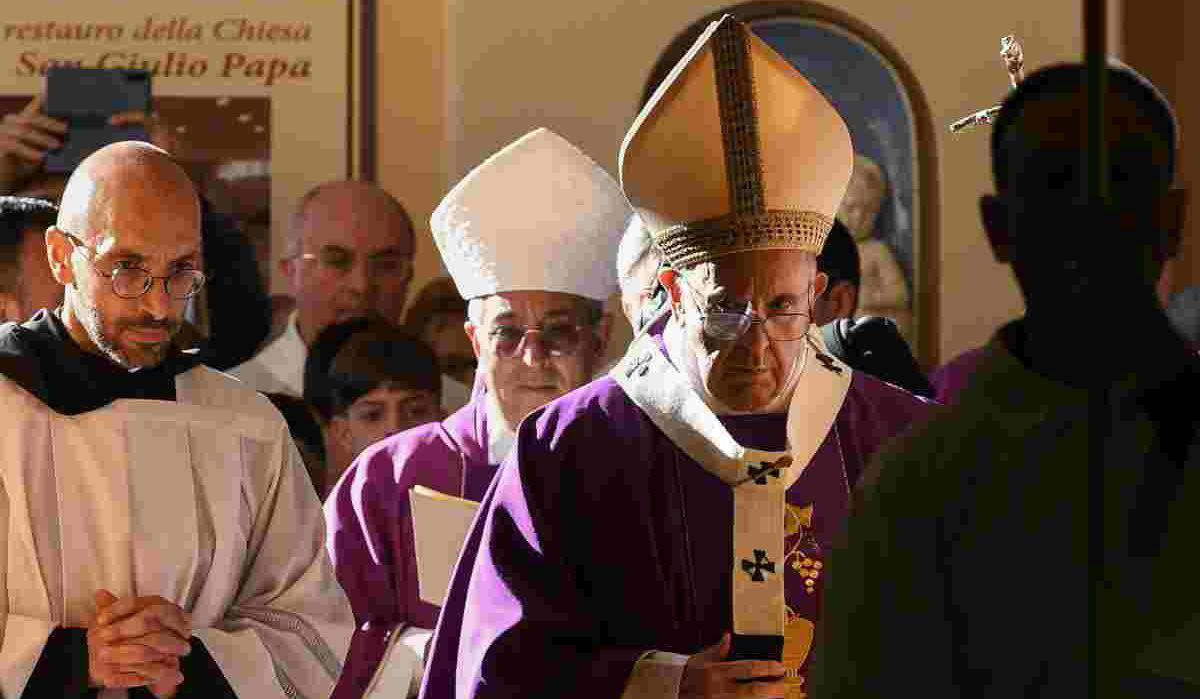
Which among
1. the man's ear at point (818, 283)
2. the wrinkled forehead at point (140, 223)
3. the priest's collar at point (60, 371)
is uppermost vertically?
the wrinkled forehead at point (140, 223)

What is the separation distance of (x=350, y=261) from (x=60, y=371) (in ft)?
9.14

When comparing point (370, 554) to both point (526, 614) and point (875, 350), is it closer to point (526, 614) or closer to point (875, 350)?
point (875, 350)

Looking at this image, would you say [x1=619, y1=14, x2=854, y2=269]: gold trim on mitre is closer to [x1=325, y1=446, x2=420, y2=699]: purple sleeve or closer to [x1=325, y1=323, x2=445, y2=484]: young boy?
[x1=325, y1=446, x2=420, y2=699]: purple sleeve

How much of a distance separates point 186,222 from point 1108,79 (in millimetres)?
2447

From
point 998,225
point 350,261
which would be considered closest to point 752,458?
point 998,225

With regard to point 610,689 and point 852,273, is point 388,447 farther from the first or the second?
point 610,689

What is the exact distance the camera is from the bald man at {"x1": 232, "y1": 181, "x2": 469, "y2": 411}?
295 inches

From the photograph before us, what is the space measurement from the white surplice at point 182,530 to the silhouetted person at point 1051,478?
2.20 metres

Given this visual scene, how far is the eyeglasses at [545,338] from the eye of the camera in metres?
6.02

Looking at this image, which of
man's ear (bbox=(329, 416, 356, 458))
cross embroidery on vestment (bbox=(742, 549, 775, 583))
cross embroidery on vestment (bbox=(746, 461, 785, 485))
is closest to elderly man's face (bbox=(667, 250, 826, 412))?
cross embroidery on vestment (bbox=(746, 461, 785, 485))

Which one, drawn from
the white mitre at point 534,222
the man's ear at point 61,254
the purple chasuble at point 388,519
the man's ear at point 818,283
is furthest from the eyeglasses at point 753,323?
the white mitre at point 534,222

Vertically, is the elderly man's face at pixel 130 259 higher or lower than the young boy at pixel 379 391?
higher

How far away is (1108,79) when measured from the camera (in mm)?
2684

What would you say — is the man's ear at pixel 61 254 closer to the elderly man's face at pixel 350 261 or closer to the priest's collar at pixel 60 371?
the priest's collar at pixel 60 371
